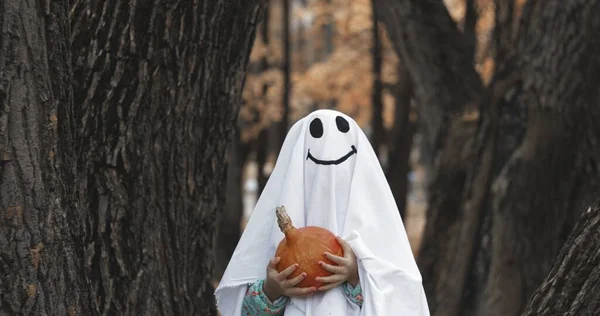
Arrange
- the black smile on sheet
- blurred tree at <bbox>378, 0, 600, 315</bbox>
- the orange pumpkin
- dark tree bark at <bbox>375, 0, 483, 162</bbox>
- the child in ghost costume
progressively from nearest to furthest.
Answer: the orange pumpkin, the child in ghost costume, the black smile on sheet, blurred tree at <bbox>378, 0, 600, 315</bbox>, dark tree bark at <bbox>375, 0, 483, 162</bbox>

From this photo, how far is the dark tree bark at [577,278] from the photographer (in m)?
3.45

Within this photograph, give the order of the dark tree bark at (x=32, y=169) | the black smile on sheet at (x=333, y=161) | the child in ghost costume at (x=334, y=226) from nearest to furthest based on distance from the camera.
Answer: the dark tree bark at (x=32, y=169) < the child in ghost costume at (x=334, y=226) < the black smile on sheet at (x=333, y=161)

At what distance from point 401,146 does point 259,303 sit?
377 inches

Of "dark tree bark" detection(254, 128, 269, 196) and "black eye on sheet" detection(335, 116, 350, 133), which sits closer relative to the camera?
"black eye on sheet" detection(335, 116, 350, 133)

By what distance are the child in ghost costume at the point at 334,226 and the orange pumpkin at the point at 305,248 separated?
0.08 metres

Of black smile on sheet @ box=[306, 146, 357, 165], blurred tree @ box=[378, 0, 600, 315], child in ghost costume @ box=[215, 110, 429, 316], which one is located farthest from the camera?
blurred tree @ box=[378, 0, 600, 315]

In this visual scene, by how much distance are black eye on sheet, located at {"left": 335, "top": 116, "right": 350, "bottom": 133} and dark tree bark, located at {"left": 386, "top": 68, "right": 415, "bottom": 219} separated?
29.4 ft

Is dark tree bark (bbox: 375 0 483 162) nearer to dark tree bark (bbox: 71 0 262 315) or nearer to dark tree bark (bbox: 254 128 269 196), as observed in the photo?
dark tree bark (bbox: 71 0 262 315)

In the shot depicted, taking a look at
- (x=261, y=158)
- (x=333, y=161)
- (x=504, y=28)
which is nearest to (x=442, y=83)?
(x=504, y=28)

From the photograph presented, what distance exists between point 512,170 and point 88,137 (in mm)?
3624

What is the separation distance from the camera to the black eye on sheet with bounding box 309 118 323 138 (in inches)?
145

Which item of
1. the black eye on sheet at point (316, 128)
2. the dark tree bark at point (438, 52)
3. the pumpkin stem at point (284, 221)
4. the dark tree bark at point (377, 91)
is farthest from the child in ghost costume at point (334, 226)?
the dark tree bark at point (377, 91)

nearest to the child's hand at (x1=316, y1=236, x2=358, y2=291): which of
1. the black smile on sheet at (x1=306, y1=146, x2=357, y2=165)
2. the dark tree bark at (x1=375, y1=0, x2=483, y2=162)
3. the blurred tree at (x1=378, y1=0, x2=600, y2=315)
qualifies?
the black smile on sheet at (x1=306, y1=146, x2=357, y2=165)

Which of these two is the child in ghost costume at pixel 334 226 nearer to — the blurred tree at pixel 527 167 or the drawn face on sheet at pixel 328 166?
the drawn face on sheet at pixel 328 166
